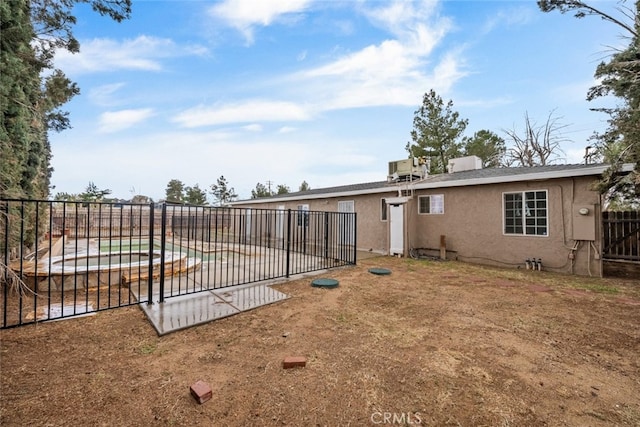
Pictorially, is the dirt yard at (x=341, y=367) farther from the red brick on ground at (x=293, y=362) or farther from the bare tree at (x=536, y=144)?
the bare tree at (x=536, y=144)

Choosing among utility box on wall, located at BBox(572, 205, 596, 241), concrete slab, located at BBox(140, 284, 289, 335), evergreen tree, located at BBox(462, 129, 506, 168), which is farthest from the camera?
evergreen tree, located at BBox(462, 129, 506, 168)

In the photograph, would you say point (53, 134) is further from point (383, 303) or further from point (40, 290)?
point (383, 303)

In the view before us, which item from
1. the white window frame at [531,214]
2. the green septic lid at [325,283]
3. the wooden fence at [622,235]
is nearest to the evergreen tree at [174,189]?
the green septic lid at [325,283]

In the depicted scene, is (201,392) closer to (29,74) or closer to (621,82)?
(29,74)

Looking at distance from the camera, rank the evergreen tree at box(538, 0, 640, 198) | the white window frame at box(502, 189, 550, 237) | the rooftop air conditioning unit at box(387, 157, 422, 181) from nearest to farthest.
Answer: the evergreen tree at box(538, 0, 640, 198) < the white window frame at box(502, 189, 550, 237) < the rooftop air conditioning unit at box(387, 157, 422, 181)

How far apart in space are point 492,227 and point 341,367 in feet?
24.7

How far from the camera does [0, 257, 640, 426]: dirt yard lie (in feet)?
6.08

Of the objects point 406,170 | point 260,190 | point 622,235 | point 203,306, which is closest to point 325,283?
point 203,306

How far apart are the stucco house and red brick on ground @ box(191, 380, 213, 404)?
321 inches

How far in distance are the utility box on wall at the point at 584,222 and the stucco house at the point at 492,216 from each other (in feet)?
0.06

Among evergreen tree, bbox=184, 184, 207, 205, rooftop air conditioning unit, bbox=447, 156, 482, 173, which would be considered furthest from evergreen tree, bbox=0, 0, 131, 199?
evergreen tree, bbox=184, 184, 207, 205

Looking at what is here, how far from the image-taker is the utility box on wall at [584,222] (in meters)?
6.41

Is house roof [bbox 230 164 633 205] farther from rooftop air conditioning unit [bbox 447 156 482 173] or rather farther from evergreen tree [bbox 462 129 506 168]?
evergreen tree [bbox 462 129 506 168]

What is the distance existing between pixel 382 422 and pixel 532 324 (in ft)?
9.45
